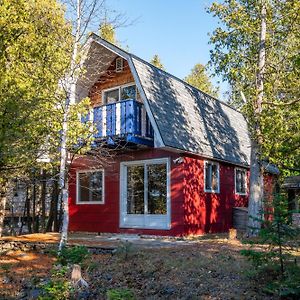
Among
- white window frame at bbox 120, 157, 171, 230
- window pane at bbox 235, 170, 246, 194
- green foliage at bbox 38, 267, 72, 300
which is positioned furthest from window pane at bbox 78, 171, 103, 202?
green foliage at bbox 38, 267, 72, 300

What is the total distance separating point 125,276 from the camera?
7.73m

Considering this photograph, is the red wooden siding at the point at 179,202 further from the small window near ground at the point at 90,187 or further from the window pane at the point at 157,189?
the window pane at the point at 157,189

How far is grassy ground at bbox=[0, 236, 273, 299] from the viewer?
Answer: 22.0 feet

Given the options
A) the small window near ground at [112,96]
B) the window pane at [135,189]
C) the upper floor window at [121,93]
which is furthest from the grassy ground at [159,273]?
the small window near ground at [112,96]

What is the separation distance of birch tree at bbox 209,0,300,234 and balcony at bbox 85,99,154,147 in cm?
293

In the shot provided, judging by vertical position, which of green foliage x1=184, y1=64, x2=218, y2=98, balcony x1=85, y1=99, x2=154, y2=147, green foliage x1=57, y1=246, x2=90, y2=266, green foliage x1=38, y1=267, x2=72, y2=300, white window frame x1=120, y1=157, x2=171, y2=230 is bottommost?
green foliage x1=38, y1=267, x2=72, y2=300

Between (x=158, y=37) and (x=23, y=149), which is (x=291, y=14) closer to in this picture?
(x=158, y=37)

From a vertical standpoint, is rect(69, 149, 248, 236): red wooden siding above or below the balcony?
below

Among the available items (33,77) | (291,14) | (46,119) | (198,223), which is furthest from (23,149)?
(291,14)

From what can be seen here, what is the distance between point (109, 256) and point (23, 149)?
3367 mm

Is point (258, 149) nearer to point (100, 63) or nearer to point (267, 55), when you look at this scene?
point (267, 55)

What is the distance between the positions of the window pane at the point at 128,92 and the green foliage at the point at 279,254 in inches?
355

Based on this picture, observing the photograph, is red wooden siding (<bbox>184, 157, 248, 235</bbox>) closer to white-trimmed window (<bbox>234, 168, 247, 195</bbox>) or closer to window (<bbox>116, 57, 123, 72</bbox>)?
white-trimmed window (<bbox>234, 168, 247, 195</bbox>)

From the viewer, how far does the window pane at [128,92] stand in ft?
48.4
